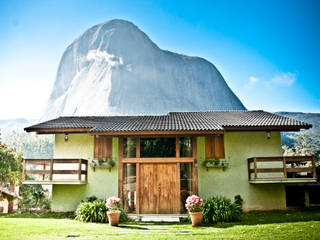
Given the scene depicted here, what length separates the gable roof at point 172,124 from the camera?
12016 mm

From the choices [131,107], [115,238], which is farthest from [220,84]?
[115,238]

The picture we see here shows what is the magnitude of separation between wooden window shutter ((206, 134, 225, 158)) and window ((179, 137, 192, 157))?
87 centimetres

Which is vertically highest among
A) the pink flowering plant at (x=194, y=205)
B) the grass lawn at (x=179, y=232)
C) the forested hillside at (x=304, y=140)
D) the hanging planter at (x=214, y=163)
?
the forested hillside at (x=304, y=140)

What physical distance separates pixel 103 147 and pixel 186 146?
12.2 ft

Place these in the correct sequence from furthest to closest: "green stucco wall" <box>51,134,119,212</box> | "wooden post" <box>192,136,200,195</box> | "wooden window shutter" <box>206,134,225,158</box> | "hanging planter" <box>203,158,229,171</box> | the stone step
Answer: "wooden window shutter" <box>206,134,225,158</box>, "green stucco wall" <box>51,134,119,212</box>, "hanging planter" <box>203,158,229,171</box>, "wooden post" <box>192,136,200,195</box>, the stone step

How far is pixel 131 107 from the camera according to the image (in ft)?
196

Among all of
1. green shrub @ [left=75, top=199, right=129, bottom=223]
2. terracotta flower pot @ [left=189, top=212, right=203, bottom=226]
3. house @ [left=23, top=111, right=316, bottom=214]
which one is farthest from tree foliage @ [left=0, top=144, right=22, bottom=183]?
terracotta flower pot @ [left=189, top=212, right=203, bottom=226]

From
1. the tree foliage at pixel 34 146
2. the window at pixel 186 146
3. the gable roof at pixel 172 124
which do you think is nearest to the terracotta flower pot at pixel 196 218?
the gable roof at pixel 172 124

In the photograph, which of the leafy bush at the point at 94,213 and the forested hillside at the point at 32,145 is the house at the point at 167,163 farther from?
the forested hillside at the point at 32,145

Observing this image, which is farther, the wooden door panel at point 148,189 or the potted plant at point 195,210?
the wooden door panel at point 148,189

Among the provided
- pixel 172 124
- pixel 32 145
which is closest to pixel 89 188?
pixel 172 124

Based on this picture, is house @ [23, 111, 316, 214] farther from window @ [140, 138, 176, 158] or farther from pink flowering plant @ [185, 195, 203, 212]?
pink flowering plant @ [185, 195, 203, 212]

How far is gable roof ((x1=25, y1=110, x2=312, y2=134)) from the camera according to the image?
12016 mm

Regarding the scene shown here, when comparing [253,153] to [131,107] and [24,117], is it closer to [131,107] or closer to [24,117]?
[131,107]
